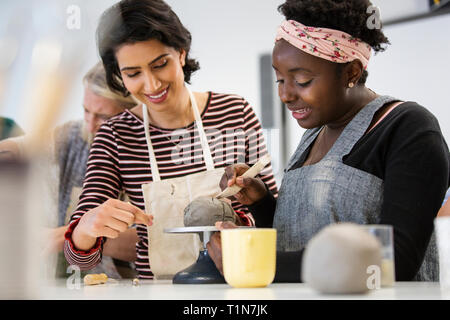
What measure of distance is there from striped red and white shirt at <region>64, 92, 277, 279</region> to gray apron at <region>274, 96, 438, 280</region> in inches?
10.1

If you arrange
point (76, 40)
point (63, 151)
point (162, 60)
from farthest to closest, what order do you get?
point (63, 151), point (162, 60), point (76, 40)

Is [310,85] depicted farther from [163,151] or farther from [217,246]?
[163,151]

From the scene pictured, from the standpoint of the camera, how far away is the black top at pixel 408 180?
0.97 m

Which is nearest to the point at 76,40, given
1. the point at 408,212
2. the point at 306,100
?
the point at 408,212

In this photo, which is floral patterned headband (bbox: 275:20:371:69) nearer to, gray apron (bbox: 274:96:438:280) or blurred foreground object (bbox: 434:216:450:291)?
gray apron (bbox: 274:96:438:280)

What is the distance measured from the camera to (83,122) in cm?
209

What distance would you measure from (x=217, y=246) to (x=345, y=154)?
1.11 feet

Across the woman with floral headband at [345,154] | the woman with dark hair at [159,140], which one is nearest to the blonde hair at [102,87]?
the woman with dark hair at [159,140]

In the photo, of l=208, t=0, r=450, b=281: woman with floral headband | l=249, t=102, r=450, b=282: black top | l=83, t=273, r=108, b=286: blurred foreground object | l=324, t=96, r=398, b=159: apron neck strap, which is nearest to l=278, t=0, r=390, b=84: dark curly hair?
l=208, t=0, r=450, b=281: woman with floral headband

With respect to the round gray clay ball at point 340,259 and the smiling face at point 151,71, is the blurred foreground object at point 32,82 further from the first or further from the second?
the smiling face at point 151,71

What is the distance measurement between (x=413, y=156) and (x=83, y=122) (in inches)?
54.5

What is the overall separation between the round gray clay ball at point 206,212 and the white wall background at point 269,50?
1.78 m

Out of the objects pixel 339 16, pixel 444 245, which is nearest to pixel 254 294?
pixel 444 245
